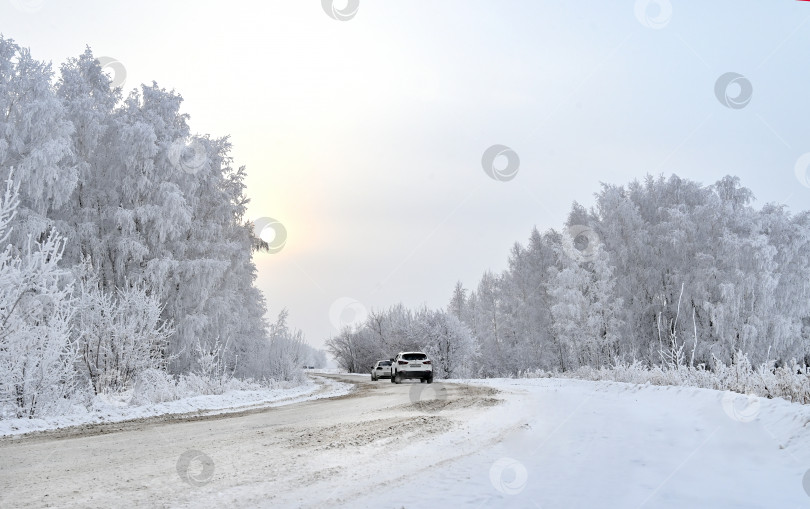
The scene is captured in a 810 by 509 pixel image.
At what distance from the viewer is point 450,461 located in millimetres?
7688

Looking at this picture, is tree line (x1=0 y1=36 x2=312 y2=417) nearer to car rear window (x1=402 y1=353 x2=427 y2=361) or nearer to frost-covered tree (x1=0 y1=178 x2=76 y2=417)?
frost-covered tree (x1=0 y1=178 x2=76 y2=417)

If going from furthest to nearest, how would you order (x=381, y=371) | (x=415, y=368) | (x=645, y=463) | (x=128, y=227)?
(x=381, y=371) < (x=415, y=368) < (x=128, y=227) < (x=645, y=463)

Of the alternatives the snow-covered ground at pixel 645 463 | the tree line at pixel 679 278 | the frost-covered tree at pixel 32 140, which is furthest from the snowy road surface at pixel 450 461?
the tree line at pixel 679 278

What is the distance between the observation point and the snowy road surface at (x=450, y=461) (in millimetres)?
5840

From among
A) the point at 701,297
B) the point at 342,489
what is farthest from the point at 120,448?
the point at 701,297

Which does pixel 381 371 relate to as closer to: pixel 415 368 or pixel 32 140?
pixel 415 368

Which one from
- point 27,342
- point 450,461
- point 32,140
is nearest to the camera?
point 450,461

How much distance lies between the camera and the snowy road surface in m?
5.84

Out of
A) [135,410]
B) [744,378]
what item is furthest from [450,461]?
[135,410]

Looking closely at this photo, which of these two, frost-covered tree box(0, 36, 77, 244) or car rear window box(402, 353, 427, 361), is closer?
frost-covered tree box(0, 36, 77, 244)

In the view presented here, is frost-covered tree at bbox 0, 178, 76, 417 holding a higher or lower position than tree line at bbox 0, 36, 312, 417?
lower

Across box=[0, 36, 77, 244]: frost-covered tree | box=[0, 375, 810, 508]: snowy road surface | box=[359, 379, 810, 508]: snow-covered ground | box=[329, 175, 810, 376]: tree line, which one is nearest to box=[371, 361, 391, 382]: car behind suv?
box=[329, 175, 810, 376]: tree line

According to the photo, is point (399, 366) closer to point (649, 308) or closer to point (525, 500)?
point (649, 308)

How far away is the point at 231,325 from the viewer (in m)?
Result: 30.3
